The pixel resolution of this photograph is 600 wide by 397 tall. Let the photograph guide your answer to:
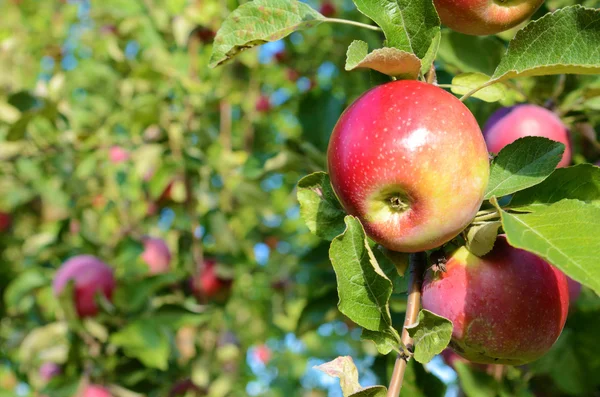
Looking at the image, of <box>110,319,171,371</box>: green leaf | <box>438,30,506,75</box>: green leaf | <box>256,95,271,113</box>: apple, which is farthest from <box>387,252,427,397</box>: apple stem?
<box>256,95,271,113</box>: apple

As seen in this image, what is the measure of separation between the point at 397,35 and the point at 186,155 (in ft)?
4.48

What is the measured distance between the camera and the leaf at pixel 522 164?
29.1 inches

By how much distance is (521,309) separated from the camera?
0.76m

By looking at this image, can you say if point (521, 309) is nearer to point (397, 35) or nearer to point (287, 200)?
point (397, 35)

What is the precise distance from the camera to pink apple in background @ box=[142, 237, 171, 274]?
7.06 ft

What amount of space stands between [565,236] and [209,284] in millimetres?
1717

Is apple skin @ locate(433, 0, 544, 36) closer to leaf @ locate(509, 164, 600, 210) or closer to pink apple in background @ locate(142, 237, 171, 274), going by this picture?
leaf @ locate(509, 164, 600, 210)

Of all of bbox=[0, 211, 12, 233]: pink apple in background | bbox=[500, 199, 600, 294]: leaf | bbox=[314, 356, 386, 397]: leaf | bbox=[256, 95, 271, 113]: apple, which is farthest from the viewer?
bbox=[256, 95, 271, 113]: apple

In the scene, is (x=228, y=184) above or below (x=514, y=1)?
below

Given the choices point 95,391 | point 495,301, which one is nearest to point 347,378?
point 495,301

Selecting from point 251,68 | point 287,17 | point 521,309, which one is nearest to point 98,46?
point 251,68

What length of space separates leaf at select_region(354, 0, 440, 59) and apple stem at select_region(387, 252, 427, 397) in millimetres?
250

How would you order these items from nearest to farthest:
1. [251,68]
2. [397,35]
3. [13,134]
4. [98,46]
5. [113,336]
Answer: [397,35] < [113,336] < [13,134] < [251,68] < [98,46]

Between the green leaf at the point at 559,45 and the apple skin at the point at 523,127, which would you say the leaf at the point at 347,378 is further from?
the apple skin at the point at 523,127
